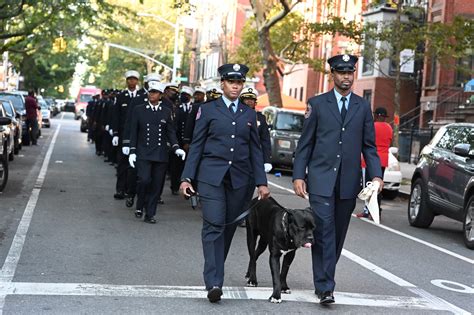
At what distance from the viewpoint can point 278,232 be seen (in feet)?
23.2

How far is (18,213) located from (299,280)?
5.42m

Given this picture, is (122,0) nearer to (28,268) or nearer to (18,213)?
(18,213)

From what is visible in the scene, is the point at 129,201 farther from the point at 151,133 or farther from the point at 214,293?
the point at 214,293

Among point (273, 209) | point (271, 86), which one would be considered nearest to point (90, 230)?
point (273, 209)

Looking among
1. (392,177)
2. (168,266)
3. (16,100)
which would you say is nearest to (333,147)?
(168,266)

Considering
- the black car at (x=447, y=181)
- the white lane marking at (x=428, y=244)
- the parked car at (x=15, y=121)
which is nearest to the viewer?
the white lane marking at (x=428, y=244)

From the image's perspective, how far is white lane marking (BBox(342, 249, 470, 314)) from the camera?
747 cm

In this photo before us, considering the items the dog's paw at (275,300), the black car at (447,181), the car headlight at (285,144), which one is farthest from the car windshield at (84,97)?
the dog's paw at (275,300)

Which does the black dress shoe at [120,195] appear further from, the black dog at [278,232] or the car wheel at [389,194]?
the black dog at [278,232]

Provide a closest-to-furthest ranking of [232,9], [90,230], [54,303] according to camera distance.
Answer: [54,303]
[90,230]
[232,9]

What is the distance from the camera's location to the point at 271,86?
3597cm

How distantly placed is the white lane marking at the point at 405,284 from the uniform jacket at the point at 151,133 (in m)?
3.05

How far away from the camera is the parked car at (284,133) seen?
965 inches

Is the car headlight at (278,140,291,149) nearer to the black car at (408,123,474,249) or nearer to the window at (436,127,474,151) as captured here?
the black car at (408,123,474,249)
